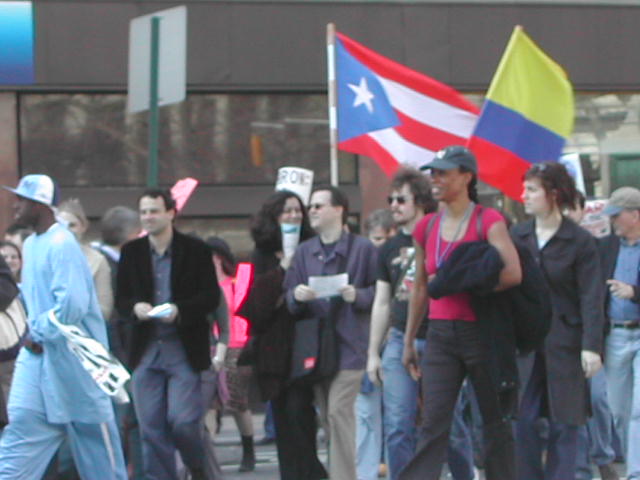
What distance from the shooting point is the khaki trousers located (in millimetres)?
8766

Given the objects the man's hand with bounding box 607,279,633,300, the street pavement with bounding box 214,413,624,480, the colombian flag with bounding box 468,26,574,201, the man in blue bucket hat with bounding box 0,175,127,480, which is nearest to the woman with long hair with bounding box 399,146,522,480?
the man in blue bucket hat with bounding box 0,175,127,480

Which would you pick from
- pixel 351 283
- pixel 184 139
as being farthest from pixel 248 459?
pixel 184 139

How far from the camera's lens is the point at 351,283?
29.4 ft

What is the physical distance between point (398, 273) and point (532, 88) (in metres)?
3.54

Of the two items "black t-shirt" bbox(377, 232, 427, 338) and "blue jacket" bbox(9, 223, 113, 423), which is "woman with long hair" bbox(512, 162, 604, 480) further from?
"blue jacket" bbox(9, 223, 113, 423)

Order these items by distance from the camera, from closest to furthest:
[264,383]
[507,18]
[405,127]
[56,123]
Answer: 1. [264,383]
2. [405,127]
3. [56,123]
4. [507,18]

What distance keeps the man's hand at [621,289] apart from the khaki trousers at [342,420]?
6.03ft

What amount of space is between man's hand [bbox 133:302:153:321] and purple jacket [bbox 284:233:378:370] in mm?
827

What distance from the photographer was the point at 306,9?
1554 cm

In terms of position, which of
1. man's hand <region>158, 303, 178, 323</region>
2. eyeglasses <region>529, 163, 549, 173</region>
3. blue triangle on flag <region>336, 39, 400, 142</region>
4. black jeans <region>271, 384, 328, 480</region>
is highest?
blue triangle on flag <region>336, 39, 400, 142</region>

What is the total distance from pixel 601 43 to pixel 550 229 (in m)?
8.36

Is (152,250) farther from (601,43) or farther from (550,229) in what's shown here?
(601,43)

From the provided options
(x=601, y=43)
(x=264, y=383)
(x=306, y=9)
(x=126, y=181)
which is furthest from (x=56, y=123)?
(x=264, y=383)

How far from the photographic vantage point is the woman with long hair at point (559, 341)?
27.5ft
